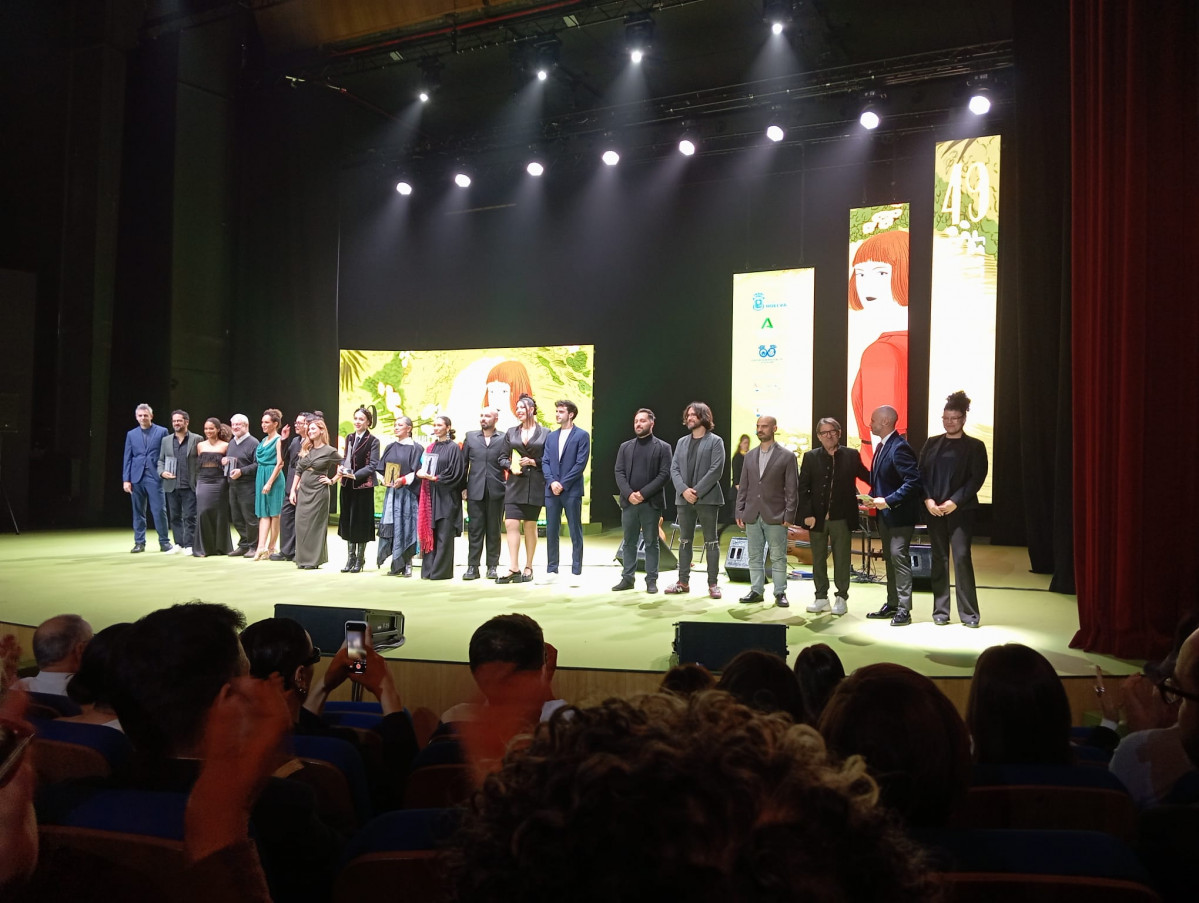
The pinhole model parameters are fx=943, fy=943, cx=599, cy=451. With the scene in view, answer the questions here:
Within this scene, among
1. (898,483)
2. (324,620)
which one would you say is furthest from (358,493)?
(898,483)

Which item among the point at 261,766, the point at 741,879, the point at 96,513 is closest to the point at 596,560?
the point at 96,513

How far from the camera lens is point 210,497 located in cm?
995

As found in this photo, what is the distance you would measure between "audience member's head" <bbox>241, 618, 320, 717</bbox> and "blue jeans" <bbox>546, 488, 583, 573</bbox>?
5533 mm

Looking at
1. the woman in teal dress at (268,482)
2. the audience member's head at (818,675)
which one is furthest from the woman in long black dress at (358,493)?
the audience member's head at (818,675)

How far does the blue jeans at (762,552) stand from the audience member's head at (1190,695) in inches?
210

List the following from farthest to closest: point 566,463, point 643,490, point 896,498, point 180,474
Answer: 1. point 180,474
2. point 566,463
3. point 643,490
4. point 896,498

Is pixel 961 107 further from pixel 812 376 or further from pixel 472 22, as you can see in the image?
pixel 472 22

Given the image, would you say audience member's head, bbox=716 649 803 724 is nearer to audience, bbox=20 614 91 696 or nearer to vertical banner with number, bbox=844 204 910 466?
audience, bbox=20 614 91 696

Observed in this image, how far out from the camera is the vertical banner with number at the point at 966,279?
34.6ft

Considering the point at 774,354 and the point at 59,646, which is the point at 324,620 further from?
the point at 774,354

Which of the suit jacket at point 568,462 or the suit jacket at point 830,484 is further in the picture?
the suit jacket at point 568,462

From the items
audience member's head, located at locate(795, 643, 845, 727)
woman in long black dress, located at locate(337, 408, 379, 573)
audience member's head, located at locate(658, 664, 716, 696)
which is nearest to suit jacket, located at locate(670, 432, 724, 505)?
woman in long black dress, located at locate(337, 408, 379, 573)

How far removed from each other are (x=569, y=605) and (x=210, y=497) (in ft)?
15.7

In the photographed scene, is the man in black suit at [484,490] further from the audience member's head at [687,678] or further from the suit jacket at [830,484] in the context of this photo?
the audience member's head at [687,678]
